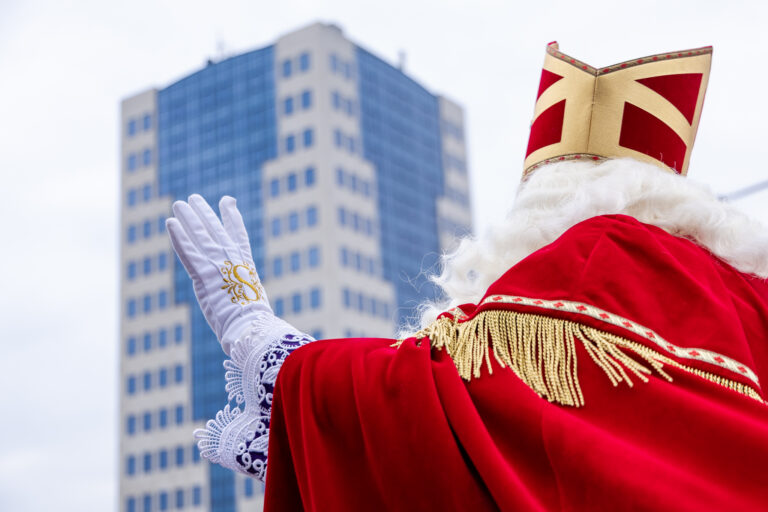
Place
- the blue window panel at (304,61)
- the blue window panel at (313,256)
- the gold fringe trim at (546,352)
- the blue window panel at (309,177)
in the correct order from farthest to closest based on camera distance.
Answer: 1. the blue window panel at (304,61)
2. the blue window panel at (309,177)
3. the blue window panel at (313,256)
4. the gold fringe trim at (546,352)

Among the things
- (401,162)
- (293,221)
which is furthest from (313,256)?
(401,162)

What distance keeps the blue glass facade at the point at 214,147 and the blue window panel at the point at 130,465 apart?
4.49 meters

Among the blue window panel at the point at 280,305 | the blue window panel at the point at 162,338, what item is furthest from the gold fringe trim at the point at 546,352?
the blue window panel at the point at 162,338

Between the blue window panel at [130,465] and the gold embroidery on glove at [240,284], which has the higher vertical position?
the gold embroidery on glove at [240,284]

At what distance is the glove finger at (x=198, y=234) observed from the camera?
2.71 m

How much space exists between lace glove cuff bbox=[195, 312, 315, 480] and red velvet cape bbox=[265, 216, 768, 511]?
15cm

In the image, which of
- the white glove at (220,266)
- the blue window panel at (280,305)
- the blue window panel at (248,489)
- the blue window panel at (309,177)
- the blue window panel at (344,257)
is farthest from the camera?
the blue window panel at (309,177)

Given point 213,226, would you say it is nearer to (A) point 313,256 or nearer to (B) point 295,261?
(A) point 313,256

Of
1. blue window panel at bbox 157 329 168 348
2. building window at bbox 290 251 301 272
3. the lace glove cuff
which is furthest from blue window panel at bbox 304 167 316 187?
the lace glove cuff

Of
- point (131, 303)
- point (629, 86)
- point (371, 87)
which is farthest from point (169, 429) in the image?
point (629, 86)

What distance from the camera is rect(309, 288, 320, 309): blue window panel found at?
39219 millimetres

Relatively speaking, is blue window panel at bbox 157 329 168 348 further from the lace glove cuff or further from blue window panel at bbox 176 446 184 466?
the lace glove cuff

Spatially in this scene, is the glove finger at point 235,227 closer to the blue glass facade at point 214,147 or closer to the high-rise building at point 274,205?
the high-rise building at point 274,205

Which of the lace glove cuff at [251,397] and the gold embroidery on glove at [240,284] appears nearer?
the lace glove cuff at [251,397]
